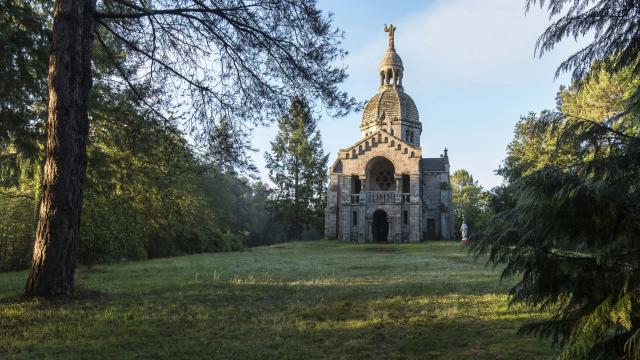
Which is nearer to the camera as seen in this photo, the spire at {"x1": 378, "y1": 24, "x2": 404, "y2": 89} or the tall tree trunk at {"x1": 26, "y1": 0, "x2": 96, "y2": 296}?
the tall tree trunk at {"x1": 26, "y1": 0, "x2": 96, "y2": 296}

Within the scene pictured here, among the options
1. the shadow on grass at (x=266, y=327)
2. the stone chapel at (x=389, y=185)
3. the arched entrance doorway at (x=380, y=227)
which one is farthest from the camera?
the arched entrance doorway at (x=380, y=227)

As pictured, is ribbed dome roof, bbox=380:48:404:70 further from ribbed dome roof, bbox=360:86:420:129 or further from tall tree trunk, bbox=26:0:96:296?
tall tree trunk, bbox=26:0:96:296

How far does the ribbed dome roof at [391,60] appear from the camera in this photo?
50.1 meters

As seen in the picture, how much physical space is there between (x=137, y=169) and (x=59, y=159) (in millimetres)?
5493

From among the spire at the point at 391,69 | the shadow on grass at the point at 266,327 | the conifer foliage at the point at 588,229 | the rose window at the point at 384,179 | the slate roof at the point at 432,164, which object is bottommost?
the shadow on grass at the point at 266,327

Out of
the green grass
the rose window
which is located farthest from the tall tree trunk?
the rose window

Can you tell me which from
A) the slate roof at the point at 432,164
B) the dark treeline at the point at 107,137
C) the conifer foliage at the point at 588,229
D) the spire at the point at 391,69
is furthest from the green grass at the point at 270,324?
the spire at the point at 391,69

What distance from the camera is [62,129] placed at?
806 centimetres

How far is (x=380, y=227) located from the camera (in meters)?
44.2

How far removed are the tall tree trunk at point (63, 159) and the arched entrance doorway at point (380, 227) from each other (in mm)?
36410

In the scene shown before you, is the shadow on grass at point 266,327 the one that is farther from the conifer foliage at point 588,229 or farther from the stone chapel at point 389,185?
the stone chapel at point 389,185

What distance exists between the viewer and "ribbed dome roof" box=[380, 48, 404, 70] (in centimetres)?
5012

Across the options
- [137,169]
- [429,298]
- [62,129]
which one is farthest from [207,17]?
[429,298]

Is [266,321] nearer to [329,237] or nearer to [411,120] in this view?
[329,237]
